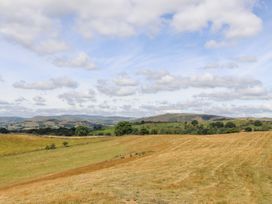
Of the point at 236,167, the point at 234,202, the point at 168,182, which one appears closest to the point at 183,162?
the point at 236,167

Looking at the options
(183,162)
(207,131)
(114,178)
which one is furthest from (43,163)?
(207,131)

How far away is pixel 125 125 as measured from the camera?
16688cm

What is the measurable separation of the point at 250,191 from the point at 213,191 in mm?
3531

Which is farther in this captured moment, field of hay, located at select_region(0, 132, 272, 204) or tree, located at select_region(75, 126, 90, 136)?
tree, located at select_region(75, 126, 90, 136)

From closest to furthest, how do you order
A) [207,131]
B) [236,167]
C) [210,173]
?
[210,173] < [236,167] < [207,131]

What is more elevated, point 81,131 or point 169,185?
point 81,131

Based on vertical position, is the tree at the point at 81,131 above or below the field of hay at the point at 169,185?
above

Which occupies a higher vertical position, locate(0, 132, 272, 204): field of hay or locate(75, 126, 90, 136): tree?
locate(75, 126, 90, 136): tree

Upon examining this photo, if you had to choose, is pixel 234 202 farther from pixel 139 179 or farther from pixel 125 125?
pixel 125 125

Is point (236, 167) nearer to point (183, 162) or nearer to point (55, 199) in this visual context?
point (183, 162)

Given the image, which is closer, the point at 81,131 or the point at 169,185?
the point at 169,185

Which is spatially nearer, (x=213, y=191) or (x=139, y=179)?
(x=213, y=191)

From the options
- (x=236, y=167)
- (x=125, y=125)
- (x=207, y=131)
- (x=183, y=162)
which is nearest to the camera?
(x=236, y=167)

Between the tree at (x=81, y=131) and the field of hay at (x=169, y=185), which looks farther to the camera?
the tree at (x=81, y=131)
